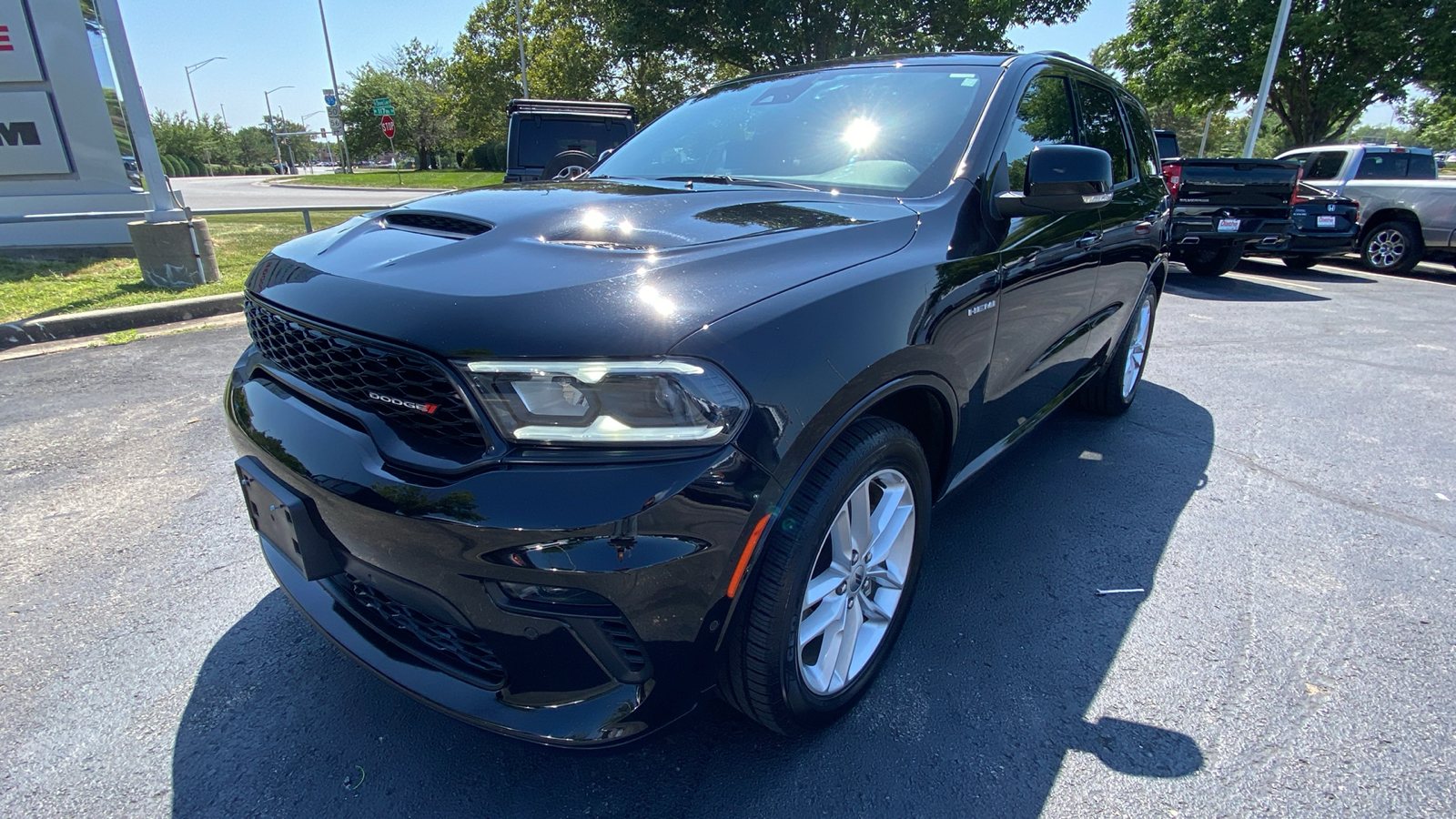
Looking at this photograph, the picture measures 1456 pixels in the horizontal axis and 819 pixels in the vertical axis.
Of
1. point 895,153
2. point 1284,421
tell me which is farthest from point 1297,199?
point 895,153

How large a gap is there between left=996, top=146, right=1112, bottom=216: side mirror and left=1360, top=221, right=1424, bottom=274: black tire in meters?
11.9

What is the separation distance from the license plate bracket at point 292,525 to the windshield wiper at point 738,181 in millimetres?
1548

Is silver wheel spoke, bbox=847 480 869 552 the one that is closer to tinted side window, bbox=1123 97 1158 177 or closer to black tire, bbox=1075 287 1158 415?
black tire, bbox=1075 287 1158 415

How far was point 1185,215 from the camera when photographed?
888cm

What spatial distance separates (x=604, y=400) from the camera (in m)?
1.36

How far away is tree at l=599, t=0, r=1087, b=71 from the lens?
1677 centimetres

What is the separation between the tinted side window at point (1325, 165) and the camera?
36.4 feet

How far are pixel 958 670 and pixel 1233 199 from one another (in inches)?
351

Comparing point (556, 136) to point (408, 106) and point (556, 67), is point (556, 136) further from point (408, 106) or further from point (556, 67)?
point (408, 106)

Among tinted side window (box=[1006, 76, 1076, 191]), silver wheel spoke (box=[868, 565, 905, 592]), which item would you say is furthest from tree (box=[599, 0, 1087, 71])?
silver wheel spoke (box=[868, 565, 905, 592])

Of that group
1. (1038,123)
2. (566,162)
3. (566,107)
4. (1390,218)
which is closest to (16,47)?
(566,107)

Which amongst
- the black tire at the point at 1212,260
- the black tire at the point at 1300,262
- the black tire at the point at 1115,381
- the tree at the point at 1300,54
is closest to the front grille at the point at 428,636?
the black tire at the point at 1115,381

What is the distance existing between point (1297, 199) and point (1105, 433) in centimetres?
845

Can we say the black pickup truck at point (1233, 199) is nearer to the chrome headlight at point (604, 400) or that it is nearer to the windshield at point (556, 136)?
the windshield at point (556, 136)
